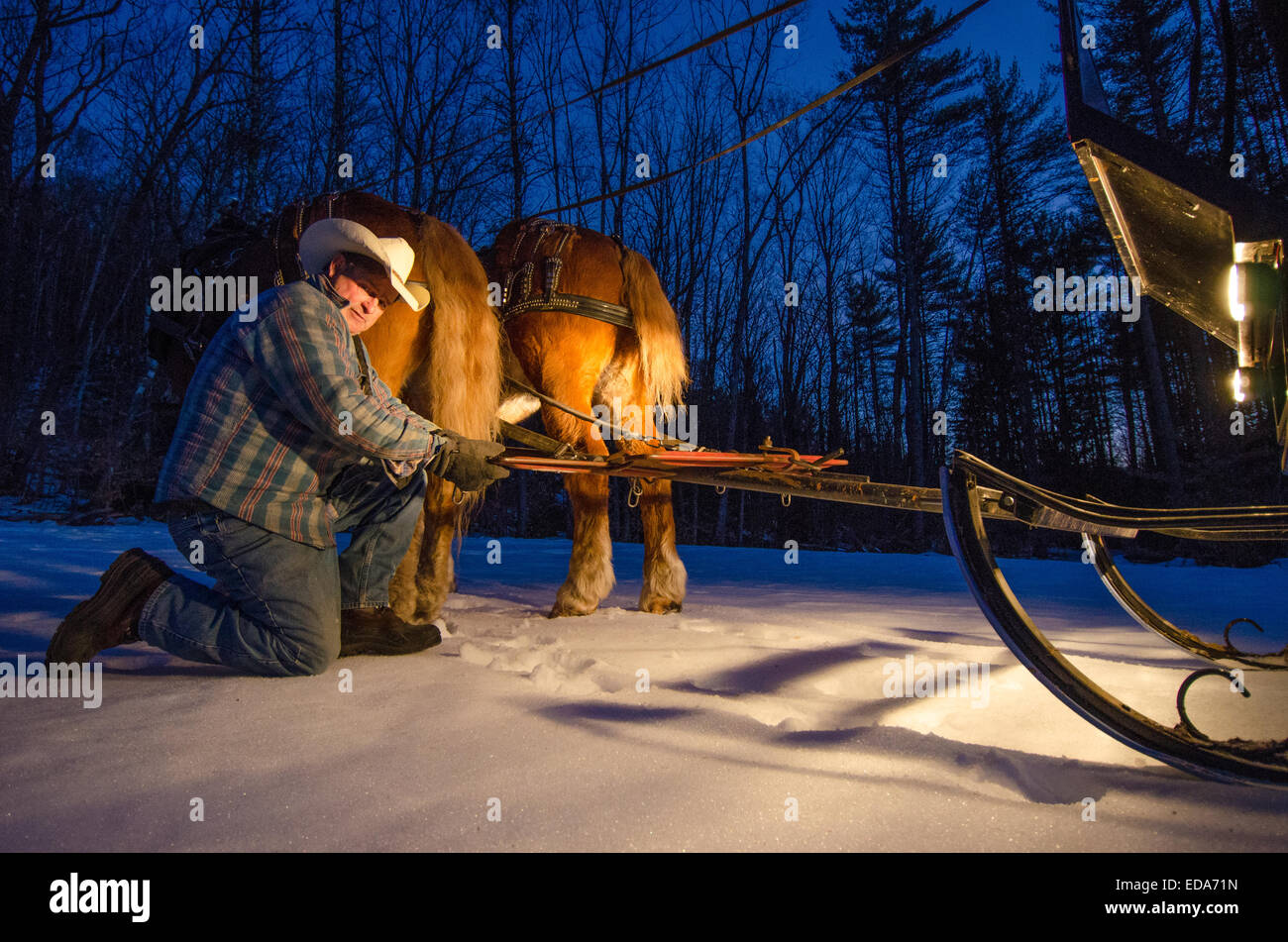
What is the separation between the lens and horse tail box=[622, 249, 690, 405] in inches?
150

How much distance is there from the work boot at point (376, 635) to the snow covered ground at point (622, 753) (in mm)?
94

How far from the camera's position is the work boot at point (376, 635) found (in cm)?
243

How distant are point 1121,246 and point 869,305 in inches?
906

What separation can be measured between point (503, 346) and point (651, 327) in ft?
2.87

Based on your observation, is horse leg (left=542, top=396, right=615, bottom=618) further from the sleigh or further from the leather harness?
the sleigh

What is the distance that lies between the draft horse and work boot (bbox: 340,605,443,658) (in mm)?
765

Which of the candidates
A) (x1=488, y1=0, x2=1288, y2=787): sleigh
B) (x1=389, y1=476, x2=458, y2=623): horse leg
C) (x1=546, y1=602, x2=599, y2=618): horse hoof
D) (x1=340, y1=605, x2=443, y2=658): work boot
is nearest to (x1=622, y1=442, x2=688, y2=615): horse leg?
(x1=546, y1=602, x2=599, y2=618): horse hoof

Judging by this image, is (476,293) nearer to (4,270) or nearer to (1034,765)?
(1034,765)

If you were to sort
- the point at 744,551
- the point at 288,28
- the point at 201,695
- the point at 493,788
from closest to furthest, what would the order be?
1. the point at 493,788
2. the point at 201,695
3. the point at 744,551
4. the point at 288,28

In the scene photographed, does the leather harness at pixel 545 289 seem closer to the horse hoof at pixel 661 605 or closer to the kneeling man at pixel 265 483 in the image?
the kneeling man at pixel 265 483

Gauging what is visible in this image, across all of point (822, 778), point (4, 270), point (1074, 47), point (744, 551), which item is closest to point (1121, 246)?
point (1074, 47)

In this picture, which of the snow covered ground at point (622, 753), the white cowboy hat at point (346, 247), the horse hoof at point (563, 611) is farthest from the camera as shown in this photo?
the horse hoof at point (563, 611)

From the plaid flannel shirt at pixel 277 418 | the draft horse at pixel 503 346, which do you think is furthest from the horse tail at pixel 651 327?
the plaid flannel shirt at pixel 277 418

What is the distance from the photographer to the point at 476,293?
3.30m
